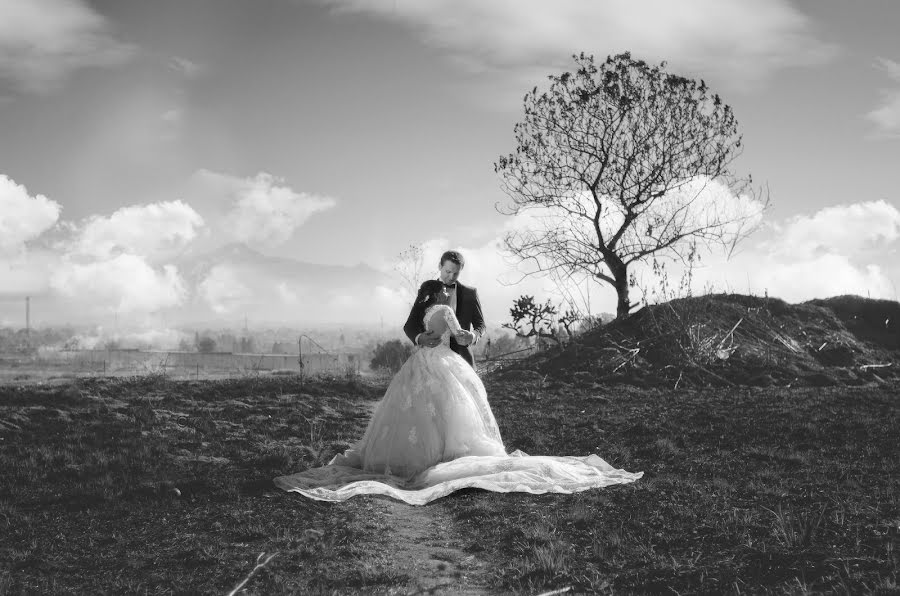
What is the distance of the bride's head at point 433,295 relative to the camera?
811 cm

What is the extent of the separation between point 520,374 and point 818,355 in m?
7.93

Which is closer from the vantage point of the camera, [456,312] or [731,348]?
[456,312]

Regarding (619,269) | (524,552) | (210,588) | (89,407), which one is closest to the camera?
(210,588)

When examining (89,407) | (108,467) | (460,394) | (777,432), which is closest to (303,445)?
(108,467)

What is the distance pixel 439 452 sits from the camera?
25.2 feet

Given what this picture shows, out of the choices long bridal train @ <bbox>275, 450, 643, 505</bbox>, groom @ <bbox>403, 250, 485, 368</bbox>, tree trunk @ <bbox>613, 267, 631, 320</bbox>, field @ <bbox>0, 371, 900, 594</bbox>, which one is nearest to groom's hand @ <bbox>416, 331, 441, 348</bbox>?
groom @ <bbox>403, 250, 485, 368</bbox>

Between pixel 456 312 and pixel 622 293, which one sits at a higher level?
pixel 622 293

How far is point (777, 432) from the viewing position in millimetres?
10594

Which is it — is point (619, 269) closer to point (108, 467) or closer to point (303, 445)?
point (303, 445)

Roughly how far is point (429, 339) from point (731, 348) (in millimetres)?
12724

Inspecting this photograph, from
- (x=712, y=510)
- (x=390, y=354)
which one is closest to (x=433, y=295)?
(x=712, y=510)

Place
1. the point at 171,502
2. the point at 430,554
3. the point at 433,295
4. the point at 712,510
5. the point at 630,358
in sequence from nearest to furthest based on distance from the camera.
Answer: the point at 430,554 < the point at 712,510 < the point at 171,502 < the point at 433,295 < the point at 630,358

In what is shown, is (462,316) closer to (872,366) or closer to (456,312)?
(456,312)

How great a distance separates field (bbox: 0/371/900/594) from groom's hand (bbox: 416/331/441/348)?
5.83 ft
